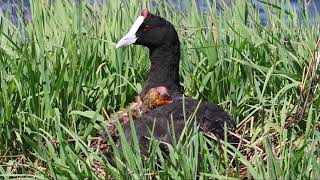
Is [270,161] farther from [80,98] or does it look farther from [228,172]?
[80,98]

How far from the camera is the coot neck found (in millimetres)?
4441

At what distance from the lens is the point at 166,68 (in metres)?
4.46

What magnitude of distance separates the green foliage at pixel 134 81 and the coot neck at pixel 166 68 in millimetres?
65

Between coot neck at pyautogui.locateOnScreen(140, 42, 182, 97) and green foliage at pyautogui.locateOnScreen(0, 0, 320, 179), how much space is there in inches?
2.6

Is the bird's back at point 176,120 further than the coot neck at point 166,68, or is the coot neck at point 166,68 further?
the coot neck at point 166,68

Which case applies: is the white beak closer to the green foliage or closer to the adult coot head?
the adult coot head

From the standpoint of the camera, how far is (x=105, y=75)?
4.57 meters

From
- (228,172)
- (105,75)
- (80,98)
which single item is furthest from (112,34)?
(228,172)

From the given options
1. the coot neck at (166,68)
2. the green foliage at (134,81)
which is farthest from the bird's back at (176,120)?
the coot neck at (166,68)

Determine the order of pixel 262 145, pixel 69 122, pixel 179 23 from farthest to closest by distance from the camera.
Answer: pixel 179 23
pixel 69 122
pixel 262 145

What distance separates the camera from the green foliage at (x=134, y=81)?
3.63 metres

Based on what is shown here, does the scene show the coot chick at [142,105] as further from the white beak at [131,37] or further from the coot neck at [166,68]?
the white beak at [131,37]

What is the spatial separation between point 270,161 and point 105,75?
5.66 feet

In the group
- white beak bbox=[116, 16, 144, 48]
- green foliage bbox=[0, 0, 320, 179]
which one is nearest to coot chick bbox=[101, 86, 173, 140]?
green foliage bbox=[0, 0, 320, 179]
